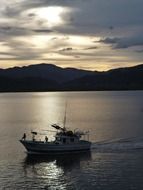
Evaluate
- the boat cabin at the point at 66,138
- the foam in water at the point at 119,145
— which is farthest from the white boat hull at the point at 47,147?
the foam in water at the point at 119,145

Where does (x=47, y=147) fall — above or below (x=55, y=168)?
above

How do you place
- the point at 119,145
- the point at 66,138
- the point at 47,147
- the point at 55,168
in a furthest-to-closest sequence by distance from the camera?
1. the point at 119,145
2. the point at 66,138
3. the point at 47,147
4. the point at 55,168

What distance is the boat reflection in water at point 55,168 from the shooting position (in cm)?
6084

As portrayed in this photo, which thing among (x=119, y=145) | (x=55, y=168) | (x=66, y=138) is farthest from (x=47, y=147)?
(x=119, y=145)

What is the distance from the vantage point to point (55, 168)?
72125 millimetres

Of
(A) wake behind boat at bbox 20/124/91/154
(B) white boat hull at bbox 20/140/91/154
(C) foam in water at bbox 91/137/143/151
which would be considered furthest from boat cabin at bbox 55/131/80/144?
(C) foam in water at bbox 91/137/143/151

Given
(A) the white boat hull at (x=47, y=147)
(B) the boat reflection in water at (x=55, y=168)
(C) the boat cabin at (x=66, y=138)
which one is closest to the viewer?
(B) the boat reflection in water at (x=55, y=168)

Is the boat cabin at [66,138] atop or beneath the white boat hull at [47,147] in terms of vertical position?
atop

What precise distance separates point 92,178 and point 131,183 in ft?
20.0

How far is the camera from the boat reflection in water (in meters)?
60.8

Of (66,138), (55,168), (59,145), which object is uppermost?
(66,138)

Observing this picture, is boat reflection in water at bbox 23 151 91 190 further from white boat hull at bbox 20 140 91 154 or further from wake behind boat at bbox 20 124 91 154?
wake behind boat at bbox 20 124 91 154

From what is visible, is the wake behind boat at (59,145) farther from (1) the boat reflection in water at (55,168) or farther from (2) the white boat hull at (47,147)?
(1) the boat reflection in water at (55,168)

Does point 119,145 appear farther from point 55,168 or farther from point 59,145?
point 55,168
